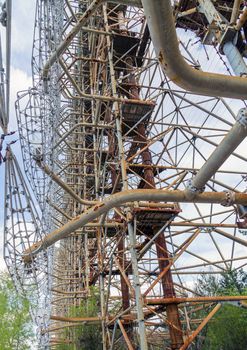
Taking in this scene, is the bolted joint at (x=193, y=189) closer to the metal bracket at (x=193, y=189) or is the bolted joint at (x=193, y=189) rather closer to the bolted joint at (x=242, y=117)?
the metal bracket at (x=193, y=189)

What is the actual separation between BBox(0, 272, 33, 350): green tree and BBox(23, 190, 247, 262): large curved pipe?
14.2 meters

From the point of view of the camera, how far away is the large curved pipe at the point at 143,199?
21.5ft

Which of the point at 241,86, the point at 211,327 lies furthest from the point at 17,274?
the point at 211,327

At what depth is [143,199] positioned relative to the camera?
730 cm

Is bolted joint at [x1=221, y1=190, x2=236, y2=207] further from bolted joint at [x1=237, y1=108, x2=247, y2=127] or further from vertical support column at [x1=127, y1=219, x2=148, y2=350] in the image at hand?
vertical support column at [x1=127, y1=219, x2=148, y2=350]

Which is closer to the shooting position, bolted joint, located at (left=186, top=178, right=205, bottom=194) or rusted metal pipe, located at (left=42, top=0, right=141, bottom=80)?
bolted joint, located at (left=186, top=178, right=205, bottom=194)

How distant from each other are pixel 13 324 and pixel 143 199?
17758mm

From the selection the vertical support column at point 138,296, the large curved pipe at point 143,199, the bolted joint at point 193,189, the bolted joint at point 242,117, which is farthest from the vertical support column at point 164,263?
the bolted joint at point 242,117

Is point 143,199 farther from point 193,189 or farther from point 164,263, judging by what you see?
point 164,263

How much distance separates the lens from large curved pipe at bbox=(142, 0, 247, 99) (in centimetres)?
282

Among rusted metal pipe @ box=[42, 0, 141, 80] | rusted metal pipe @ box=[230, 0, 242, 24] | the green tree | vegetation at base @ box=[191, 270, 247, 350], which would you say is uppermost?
rusted metal pipe @ box=[42, 0, 141, 80]

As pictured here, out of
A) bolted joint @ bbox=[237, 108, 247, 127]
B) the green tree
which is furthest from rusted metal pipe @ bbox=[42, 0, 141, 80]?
the green tree

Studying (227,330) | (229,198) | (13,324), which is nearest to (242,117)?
(229,198)

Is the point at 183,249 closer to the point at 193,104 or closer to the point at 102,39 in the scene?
the point at 193,104
